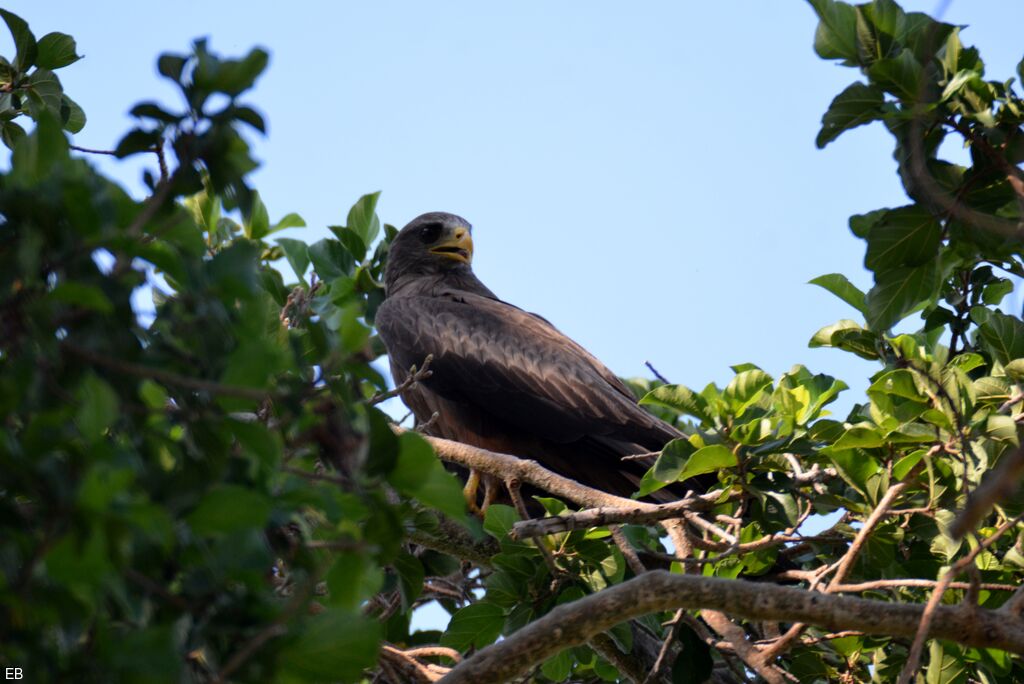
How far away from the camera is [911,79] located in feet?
12.2

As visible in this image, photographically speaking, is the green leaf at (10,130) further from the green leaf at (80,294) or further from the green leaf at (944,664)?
the green leaf at (944,664)

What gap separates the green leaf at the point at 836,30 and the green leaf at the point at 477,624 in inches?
91.5

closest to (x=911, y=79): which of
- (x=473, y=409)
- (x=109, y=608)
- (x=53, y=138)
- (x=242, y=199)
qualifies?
(x=242, y=199)

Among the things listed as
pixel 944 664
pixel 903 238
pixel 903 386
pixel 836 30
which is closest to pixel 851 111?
pixel 836 30

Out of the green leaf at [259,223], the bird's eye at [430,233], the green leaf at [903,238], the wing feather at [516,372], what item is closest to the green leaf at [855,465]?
the green leaf at [903,238]

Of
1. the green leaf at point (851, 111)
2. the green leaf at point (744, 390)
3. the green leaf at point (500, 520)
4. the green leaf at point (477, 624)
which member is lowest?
the green leaf at point (477, 624)

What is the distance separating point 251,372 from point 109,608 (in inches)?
18.2

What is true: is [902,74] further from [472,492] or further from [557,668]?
[472,492]

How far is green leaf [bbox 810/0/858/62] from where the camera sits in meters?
3.90

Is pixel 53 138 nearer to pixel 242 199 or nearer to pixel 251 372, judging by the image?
pixel 242 199

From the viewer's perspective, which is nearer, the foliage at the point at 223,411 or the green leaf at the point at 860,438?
the foliage at the point at 223,411

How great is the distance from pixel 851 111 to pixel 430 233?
5.11m

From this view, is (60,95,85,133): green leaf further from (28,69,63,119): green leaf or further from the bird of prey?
the bird of prey

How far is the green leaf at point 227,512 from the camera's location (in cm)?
187
